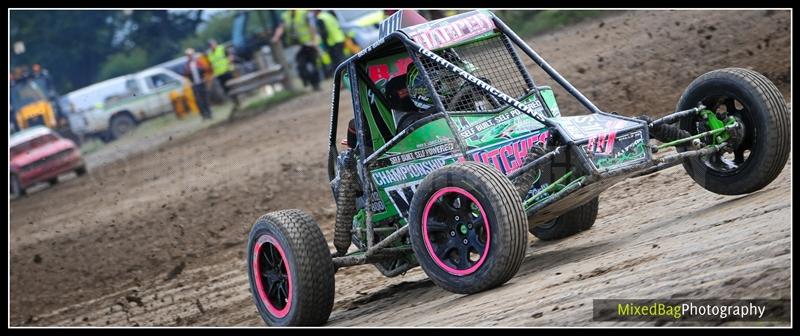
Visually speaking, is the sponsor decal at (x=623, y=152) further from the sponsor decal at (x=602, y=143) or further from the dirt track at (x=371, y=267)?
the dirt track at (x=371, y=267)

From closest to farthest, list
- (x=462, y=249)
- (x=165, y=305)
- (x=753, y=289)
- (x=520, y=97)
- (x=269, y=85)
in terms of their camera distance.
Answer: (x=753, y=289) → (x=462, y=249) → (x=520, y=97) → (x=165, y=305) → (x=269, y=85)

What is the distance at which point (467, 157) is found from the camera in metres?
6.95

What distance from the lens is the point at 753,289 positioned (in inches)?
201

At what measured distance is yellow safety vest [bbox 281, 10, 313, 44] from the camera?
2489cm

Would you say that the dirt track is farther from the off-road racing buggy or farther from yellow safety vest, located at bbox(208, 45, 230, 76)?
yellow safety vest, located at bbox(208, 45, 230, 76)

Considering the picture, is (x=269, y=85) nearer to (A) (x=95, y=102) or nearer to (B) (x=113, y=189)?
(A) (x=95, y=102)

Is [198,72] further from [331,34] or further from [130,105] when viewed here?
[331,34]

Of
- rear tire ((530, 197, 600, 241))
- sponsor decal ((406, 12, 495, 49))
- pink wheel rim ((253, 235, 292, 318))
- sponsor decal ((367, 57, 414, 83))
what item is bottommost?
rear tire ((530, 197, 600, 241))

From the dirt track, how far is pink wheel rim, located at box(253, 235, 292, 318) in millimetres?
426

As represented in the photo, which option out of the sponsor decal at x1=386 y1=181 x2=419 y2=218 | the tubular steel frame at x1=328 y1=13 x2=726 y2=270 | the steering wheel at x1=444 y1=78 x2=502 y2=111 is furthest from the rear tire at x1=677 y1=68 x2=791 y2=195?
the sponsor decal at x1=386 y1=181 x2=419 y2=218

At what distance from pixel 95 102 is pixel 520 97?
68.9 feet

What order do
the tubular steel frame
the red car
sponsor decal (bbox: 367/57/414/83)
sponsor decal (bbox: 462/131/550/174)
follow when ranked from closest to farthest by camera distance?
the tubular steel frame → sponsor decal (bbox: 462/131/550/174) → sponsor decal (bbox: 367/57/414/83) → the red car

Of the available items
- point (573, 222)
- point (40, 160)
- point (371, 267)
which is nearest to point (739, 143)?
point (573, 222)

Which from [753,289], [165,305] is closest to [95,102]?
[165,305]
